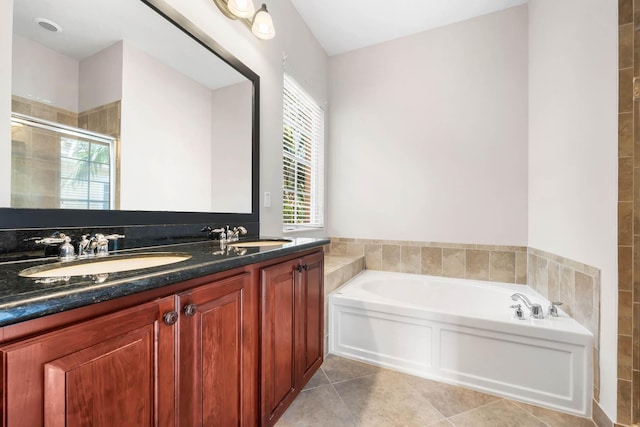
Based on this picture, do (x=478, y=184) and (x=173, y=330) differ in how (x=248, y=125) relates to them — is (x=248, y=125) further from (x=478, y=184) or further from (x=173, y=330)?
(x=478, y=184)

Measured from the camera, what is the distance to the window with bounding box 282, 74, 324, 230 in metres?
2.35

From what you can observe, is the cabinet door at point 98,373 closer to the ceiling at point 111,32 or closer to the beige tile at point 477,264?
the ceiling at point 111,32

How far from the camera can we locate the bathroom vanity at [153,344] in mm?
470

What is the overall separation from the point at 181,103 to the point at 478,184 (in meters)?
2.44

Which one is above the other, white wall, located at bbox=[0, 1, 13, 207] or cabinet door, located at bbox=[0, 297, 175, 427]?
white wall, located at bbox=[0, 1, 13, 207]

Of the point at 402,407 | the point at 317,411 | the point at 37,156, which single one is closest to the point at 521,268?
the point at 402,407

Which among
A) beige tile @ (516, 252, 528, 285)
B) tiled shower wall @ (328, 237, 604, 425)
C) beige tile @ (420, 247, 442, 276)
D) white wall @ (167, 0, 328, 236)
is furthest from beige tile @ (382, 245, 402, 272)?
white wall @ (167, 0, 328, 236)

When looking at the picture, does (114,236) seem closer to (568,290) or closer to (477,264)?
(568,290)

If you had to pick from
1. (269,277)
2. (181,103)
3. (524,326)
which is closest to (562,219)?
(524,326)

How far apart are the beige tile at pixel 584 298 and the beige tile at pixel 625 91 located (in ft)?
2.82

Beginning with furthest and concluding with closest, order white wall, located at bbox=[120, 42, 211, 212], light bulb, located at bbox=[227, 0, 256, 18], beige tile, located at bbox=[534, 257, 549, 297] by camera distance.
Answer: beige tile, located at bbox=[534, 257, 549, 297], light bulb, located at bbox=[227, 0, 256, 18], white wall, located at bbox=[120, 42, 211, 212]

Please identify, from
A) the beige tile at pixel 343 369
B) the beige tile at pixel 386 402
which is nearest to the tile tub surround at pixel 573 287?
the beige tile at pixel 386 402

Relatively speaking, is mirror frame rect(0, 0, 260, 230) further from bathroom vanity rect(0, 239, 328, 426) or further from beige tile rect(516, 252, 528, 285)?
beige tile rect(516, 252, 528, 285)

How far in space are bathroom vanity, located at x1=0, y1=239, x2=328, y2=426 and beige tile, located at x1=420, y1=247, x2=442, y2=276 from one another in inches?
70.6
